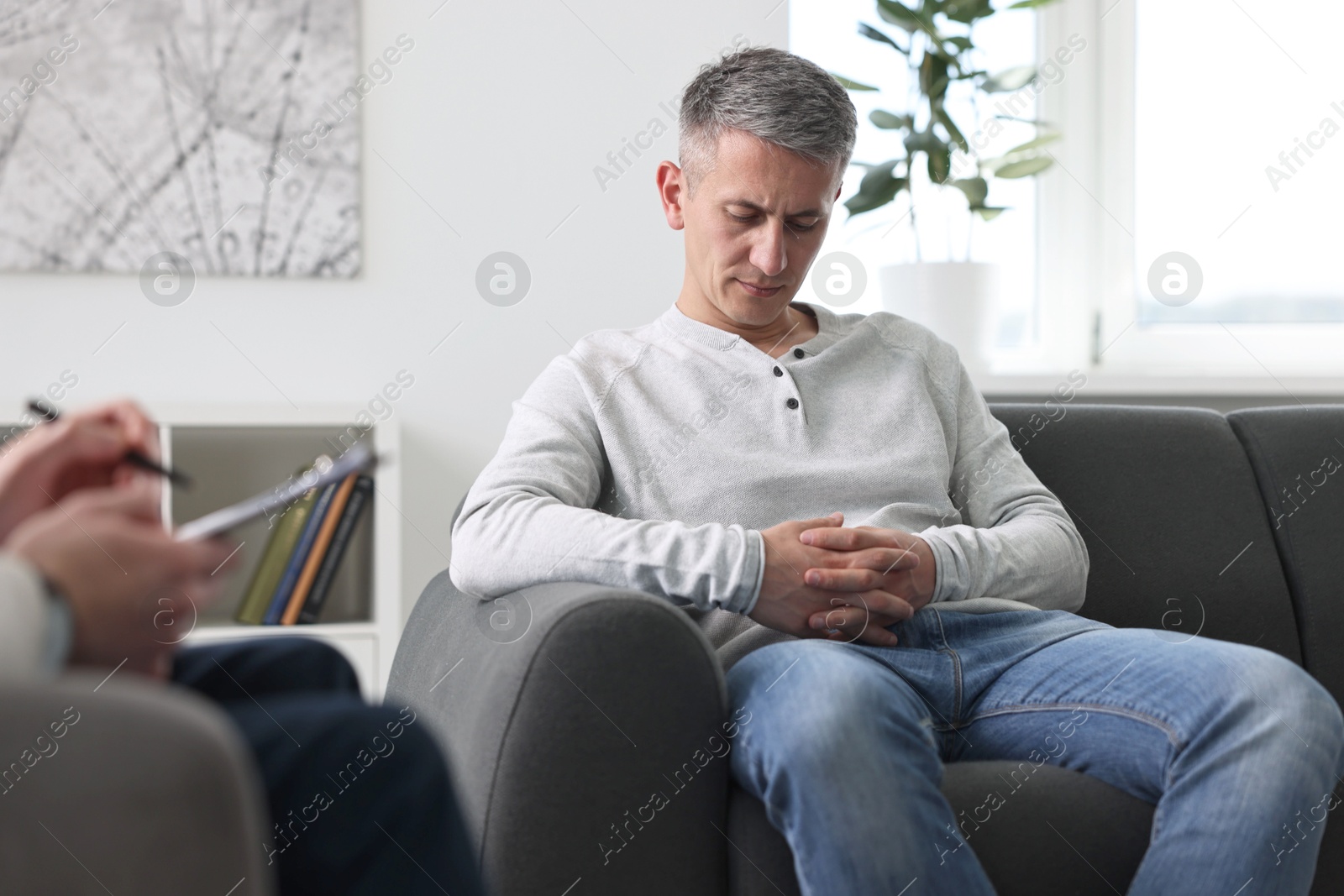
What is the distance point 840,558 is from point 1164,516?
2.17ft

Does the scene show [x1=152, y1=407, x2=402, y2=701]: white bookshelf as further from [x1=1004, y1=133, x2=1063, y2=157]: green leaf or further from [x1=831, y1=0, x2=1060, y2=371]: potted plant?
[x1=1004, y1=133, x2=1063, y2=157]: green leaf

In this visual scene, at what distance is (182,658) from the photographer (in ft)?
2.43

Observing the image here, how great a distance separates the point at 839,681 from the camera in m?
0.98

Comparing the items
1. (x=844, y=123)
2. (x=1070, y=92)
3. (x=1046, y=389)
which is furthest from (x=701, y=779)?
(x=1070, y=92)

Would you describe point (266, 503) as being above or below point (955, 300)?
above

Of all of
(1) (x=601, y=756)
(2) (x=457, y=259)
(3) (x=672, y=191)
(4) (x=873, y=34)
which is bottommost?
(1) (x=601, y=756)

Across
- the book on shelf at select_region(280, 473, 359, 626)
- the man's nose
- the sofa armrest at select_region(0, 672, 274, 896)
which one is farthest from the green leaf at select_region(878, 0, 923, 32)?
the sofa armrest at select_region(0, 672, 274, 896)

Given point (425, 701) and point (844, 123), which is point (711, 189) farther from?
point (425, 701)

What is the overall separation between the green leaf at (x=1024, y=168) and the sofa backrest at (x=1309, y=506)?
767 mm

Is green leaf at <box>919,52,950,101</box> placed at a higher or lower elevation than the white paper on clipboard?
higher

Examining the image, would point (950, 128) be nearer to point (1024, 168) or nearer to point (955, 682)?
point (1024, 168)

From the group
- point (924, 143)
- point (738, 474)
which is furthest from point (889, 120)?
point (738, 474)

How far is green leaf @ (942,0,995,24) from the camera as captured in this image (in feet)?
7.15

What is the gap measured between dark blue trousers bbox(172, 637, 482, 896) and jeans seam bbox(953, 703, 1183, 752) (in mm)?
655
